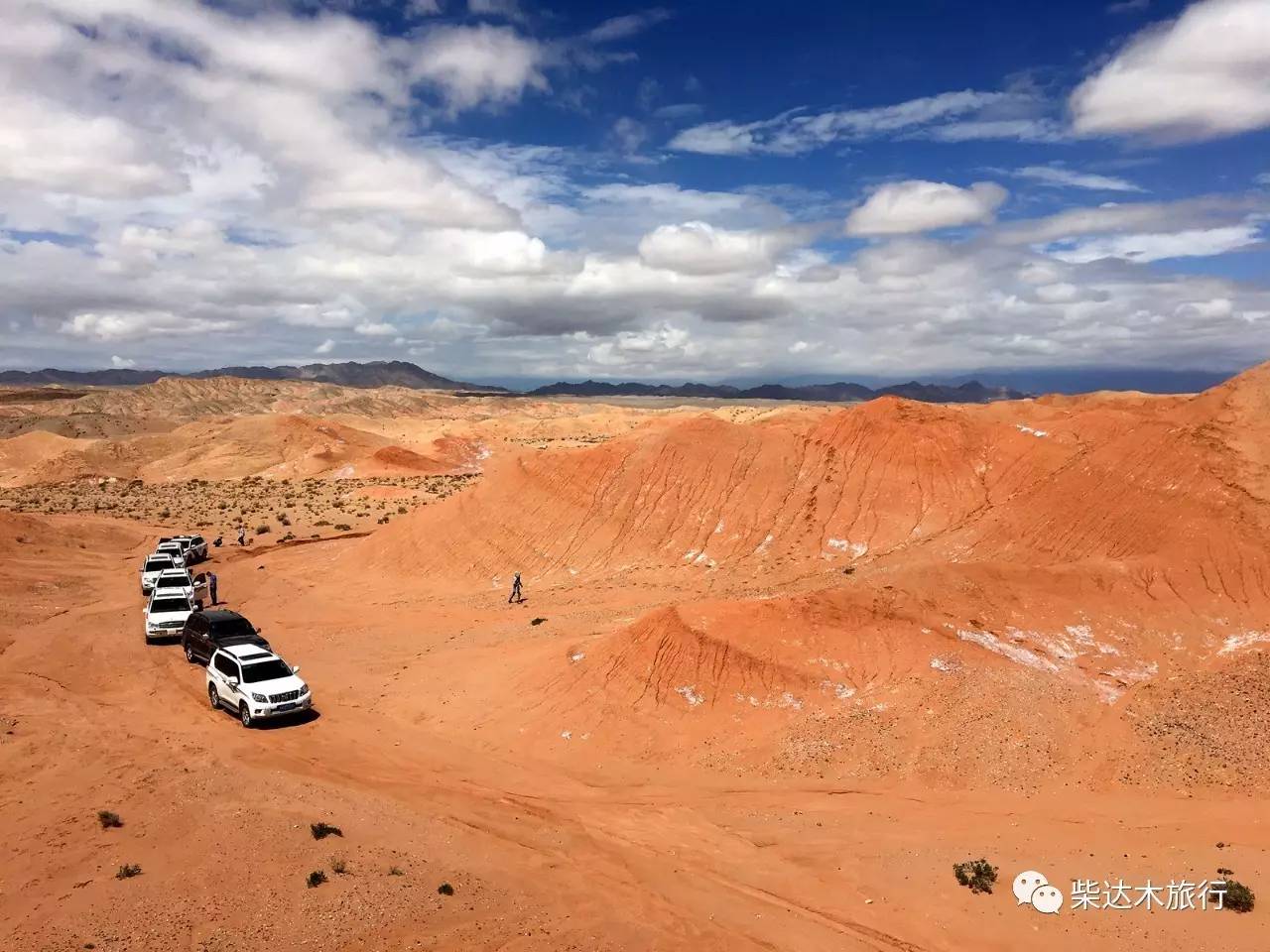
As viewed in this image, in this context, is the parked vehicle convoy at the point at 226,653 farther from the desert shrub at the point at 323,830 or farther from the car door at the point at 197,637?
the desert shrub at the point at 323,830

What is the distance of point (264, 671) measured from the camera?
61.6 feet

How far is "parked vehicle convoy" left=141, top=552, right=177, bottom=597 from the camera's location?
3130 cm

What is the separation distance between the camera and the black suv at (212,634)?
22.0 metres

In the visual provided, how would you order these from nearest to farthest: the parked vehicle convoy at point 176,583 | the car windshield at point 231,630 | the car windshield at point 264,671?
the car windshield at point 264,671 → the car windshield at point 231,630 → the parked vehicle convoy at point 176,583

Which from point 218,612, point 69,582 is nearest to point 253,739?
point 218,612

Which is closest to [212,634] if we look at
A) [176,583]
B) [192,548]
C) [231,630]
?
[231,630]

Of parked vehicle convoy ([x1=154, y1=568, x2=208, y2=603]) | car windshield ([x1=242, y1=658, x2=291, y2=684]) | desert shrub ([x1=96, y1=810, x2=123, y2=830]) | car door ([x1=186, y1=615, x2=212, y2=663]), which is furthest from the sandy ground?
parked vehicle convoy ([x1=154, y1=568, x2=208, y2=603])

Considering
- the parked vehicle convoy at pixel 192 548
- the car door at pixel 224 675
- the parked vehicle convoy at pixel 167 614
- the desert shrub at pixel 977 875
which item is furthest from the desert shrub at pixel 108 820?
the parked vehicle convoy at pixel 192 548

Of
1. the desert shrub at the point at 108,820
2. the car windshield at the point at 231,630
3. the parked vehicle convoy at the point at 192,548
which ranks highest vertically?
the car windshield at the point at 231,630

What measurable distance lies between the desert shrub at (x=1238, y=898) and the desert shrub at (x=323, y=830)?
1362cm

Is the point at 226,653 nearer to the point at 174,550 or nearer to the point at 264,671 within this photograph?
the point at 264,671

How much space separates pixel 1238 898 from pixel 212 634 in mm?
23214

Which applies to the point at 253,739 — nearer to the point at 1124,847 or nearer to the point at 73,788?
the point at 73,788

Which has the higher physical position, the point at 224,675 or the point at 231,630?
the point at 231,630
